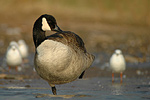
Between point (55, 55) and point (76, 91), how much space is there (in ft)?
5.76

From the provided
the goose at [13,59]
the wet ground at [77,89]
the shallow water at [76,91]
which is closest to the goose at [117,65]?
the wet ground at [77,89]

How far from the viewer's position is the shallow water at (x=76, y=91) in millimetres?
7379

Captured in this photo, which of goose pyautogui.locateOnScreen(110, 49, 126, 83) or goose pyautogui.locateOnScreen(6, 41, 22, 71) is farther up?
goose pyautogui.locateOnScreen(6, 41, 22, 71)

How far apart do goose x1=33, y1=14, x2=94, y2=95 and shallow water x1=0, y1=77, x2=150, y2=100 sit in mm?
443

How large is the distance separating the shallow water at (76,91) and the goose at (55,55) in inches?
17.5

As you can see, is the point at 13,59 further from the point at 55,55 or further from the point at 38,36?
the point at 55,55

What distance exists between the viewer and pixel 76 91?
830cm

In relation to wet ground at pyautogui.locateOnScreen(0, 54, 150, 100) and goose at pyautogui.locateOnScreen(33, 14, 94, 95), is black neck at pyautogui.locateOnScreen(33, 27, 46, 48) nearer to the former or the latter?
goose at pyautogui.locateOnScreen(33, 14, 94, 95)

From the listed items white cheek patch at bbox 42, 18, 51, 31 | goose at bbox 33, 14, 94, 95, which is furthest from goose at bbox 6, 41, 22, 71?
white cheek patch at bbox 42, 18, 51, 31

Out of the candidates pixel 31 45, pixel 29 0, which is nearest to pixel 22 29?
pixel 31 45

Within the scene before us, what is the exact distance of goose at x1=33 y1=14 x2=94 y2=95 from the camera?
689 cm

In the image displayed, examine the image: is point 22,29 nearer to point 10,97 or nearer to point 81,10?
point 81,10

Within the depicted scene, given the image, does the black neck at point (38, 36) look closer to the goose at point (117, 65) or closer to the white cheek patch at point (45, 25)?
the white cheek patch at point (45, 25)

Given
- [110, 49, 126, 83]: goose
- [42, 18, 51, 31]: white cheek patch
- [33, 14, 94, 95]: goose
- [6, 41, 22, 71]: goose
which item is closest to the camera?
[33, 14, 94, 95]: goose
